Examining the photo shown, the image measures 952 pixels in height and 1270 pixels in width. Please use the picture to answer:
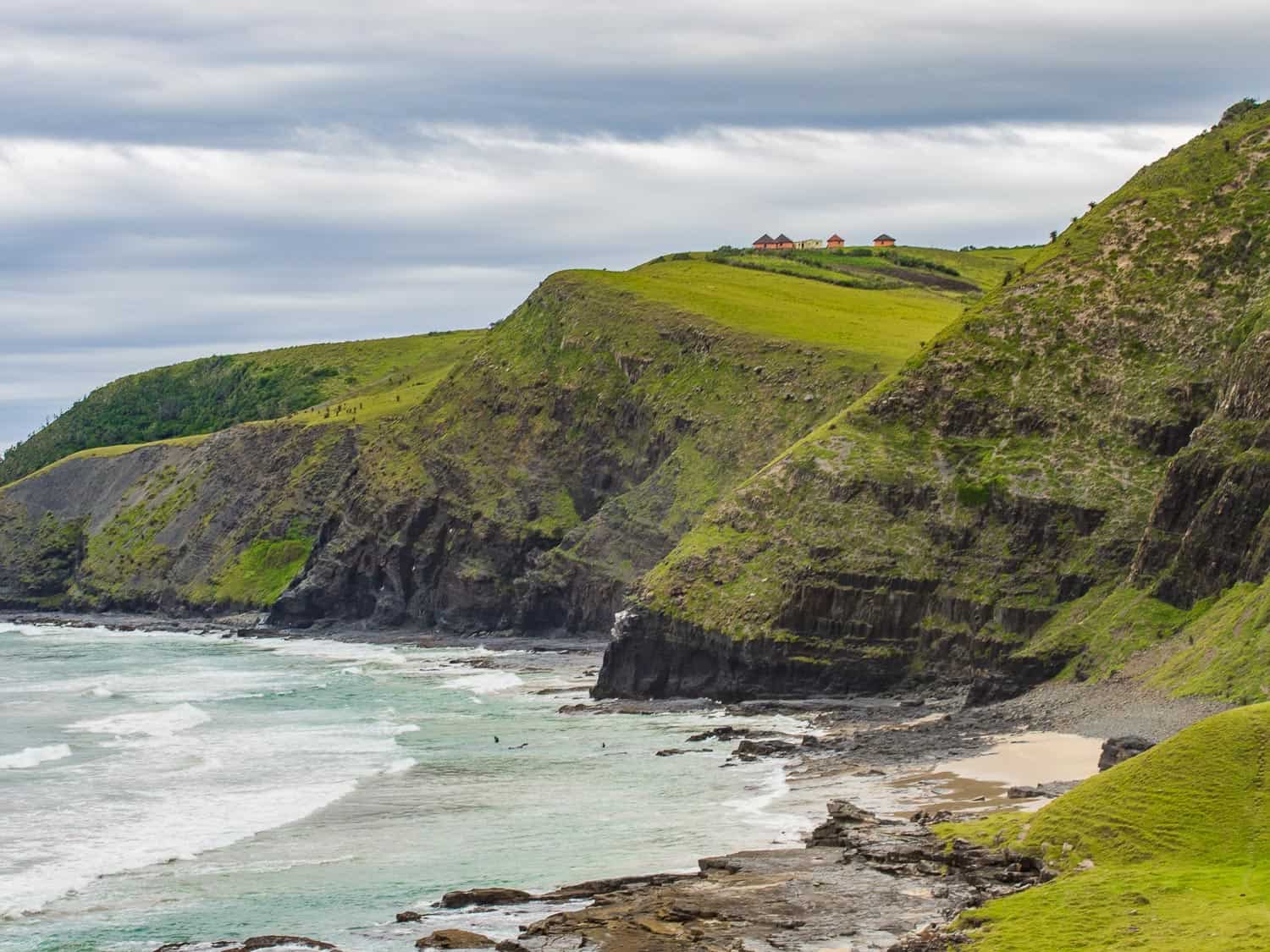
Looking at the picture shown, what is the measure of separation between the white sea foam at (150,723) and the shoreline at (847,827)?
2217 centimetres

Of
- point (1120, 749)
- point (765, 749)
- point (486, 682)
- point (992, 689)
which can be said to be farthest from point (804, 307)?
point (1120, 749)

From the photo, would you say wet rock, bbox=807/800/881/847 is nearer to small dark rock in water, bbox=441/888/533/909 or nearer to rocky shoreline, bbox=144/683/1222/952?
rocky shoreline, bbox=144/683/1222/952

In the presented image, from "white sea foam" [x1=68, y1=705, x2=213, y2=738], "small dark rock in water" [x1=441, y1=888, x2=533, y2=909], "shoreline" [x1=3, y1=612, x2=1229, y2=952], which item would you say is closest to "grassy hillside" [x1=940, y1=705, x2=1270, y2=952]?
"shoreline" [x1=3, y1=612, x2=1229, y2=952]

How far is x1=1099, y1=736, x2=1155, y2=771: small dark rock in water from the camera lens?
55844 mm

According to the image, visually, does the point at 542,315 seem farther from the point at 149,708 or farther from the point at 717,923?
the point at 717,923

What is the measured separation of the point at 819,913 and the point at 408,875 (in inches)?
625

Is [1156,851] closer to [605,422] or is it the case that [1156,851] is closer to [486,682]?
[486,682]

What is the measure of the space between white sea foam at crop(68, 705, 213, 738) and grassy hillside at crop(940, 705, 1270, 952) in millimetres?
56275

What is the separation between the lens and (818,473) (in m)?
101

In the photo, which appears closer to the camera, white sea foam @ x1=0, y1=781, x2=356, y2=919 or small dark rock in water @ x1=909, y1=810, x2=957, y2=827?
white sea foam @ x1=0, y1=781, x2=356, y2=919

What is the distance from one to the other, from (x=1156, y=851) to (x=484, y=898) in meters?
18.9

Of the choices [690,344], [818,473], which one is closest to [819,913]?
[818,473]

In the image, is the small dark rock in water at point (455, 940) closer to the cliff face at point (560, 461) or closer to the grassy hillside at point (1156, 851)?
the grassy hillside at point (1156, 851)

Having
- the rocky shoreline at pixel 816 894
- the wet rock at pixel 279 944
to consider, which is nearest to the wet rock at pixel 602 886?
the rocky shoreline at pixel 816 894
